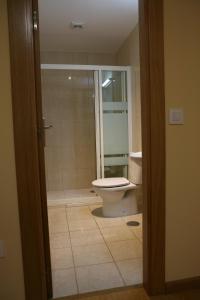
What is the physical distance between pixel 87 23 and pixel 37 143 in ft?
7.06

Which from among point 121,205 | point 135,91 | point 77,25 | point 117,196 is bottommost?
point 121,205

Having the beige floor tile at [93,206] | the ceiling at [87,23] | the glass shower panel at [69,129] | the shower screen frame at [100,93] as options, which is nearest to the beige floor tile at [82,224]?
the beige floor tile at [93,206]

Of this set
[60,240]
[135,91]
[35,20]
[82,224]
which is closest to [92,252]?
[60,240]

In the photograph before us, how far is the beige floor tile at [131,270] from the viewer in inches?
66.4

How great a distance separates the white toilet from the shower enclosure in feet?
2.00

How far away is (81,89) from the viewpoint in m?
3.93

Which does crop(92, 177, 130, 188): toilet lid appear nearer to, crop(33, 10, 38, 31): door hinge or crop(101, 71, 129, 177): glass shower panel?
crop(101, 71, 129, 177): glass shower panel

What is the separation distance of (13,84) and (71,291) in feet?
4.42

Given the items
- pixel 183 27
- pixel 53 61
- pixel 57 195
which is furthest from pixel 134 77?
pixel 57 195

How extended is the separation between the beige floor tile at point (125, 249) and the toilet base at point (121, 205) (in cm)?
62

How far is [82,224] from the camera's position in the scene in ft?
8.86

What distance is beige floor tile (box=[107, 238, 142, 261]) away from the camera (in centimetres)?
200

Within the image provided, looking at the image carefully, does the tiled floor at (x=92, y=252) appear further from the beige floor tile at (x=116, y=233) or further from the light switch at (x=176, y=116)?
the light switch at (x=176, y=116)

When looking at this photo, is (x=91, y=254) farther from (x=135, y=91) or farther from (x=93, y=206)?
(x=135, y=91)
